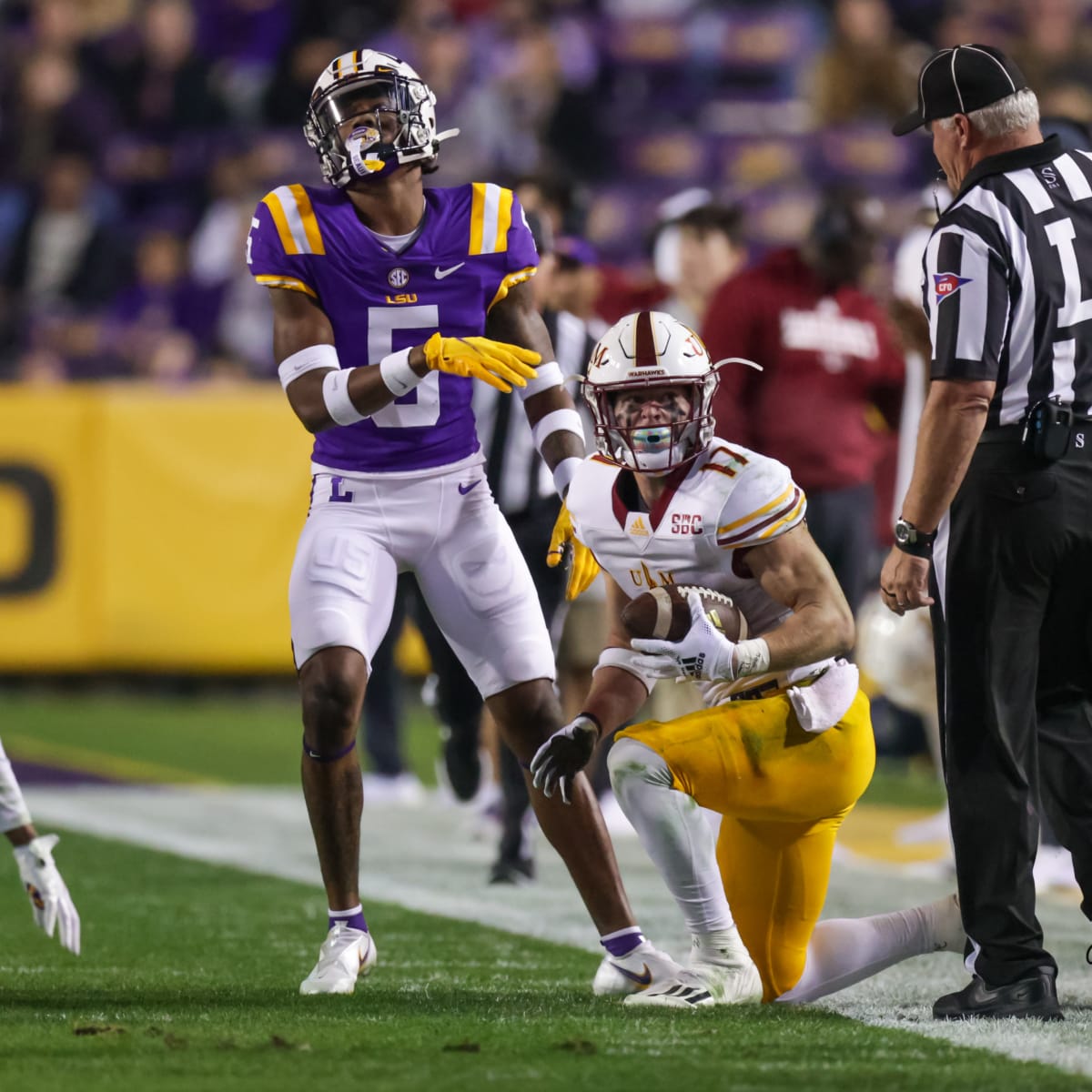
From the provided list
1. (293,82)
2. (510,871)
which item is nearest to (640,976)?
(510,871)

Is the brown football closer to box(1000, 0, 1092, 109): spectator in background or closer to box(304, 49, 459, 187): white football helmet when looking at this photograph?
box(304, 49, 459, 187): white football helmet

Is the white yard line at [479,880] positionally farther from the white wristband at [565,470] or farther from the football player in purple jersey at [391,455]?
the white wristband at [565,470]

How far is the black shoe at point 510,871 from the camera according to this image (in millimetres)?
6035

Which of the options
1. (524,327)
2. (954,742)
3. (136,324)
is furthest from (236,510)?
(954,742)

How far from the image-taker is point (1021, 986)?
386cm

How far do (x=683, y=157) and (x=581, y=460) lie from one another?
9.35 m

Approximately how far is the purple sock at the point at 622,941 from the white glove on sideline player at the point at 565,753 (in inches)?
13.2

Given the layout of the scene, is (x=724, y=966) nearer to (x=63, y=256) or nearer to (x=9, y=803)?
(x=9, y=803)

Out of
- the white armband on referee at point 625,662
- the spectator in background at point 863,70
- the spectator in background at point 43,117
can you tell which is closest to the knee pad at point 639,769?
the white armband on referee at point 625,662

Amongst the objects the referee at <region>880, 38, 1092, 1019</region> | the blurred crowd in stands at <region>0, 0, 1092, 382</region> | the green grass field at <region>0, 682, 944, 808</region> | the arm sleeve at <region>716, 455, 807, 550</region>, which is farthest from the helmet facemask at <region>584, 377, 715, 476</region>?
the blurred crowd in stands at <region>0, 0, 1092, 382</region>

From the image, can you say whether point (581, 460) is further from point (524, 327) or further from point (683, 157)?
point (683, 157)

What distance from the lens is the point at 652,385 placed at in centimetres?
410

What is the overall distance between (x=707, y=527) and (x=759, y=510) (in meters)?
0.11

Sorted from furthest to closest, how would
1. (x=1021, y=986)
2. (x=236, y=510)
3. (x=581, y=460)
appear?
1. (x=236, y=510)
2. (x=581, y=460)
3. (x=1021, y=986)
